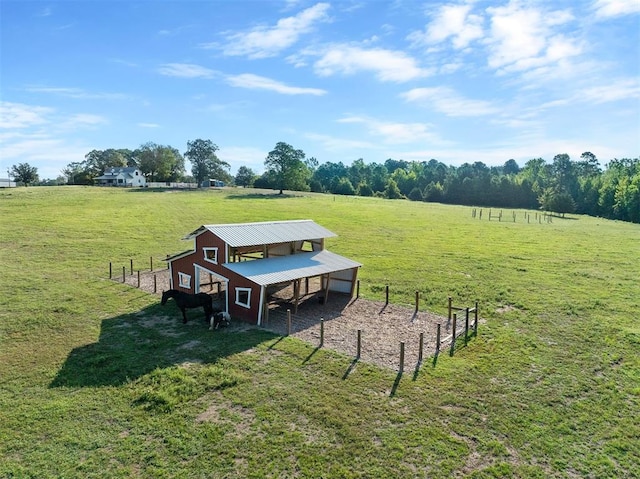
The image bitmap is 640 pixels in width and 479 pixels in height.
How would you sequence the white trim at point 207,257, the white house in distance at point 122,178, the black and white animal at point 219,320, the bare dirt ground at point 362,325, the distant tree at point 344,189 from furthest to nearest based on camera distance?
1. the distant tree at point 344,189
2. the white house in distance at point 122,178
3. the white trim at point 207,257
4. the black and white animal at point 219,320
5. the bare dirt ground at point 362,325

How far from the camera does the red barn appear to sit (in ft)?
62.9

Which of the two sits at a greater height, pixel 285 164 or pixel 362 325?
pixel 285 164

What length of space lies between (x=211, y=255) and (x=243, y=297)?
3.03 meters

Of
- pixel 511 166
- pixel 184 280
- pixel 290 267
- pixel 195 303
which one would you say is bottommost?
pixel 195 303

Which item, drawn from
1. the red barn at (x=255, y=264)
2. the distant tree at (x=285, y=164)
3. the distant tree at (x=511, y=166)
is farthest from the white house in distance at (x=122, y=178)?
the distant tree at (x=511, y=166)

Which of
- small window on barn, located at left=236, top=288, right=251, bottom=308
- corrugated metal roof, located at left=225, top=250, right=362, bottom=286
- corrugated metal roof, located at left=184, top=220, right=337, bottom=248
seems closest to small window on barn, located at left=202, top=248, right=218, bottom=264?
corrugated metal roof, located at left=184, top=220, right=337, bottom=248

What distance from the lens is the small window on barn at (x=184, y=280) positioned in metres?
22.4

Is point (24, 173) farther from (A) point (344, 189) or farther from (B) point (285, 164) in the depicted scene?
(A) point (344, 189)

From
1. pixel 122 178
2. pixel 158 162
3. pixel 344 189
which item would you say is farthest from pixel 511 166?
pixel 122 178

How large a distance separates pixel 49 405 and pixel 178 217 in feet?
136

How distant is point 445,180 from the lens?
11450cm

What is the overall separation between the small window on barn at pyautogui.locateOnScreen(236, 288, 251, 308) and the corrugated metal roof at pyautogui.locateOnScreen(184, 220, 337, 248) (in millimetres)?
2086

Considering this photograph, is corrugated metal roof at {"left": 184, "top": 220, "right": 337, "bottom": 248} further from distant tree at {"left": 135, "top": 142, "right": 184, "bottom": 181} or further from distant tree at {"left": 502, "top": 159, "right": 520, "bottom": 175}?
distant tree at {"left": 502, "top": 159, "right": 520, "bottom": 175}

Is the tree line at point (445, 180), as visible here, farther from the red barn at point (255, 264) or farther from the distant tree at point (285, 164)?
the red barn at point (255, 264)
